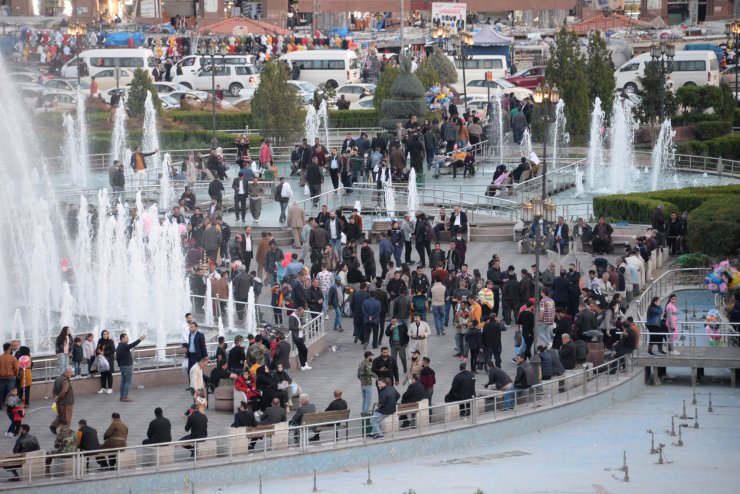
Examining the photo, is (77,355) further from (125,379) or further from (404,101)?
(404,101)

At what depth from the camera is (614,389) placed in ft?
89.6

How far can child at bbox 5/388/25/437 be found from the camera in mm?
24672

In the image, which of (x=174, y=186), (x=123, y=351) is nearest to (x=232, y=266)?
(x=123, y=351)

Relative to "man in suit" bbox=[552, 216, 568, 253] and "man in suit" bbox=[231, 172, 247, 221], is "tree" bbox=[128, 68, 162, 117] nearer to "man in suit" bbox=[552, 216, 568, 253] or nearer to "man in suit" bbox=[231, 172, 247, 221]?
"man in suit" bbox=[231, 172, 247, 221]

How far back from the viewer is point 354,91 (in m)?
61.2

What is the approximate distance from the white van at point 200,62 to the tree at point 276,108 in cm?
1631

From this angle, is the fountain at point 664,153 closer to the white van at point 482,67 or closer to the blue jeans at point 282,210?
the blue jeans at point 282,210

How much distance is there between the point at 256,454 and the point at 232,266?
9.45 meters

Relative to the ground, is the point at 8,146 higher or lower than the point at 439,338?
higher

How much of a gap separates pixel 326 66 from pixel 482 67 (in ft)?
18.0

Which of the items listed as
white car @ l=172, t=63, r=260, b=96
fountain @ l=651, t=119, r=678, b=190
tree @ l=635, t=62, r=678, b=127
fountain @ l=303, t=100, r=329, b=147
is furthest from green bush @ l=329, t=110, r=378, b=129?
white car @ l=172, t=63, r=260, b=96

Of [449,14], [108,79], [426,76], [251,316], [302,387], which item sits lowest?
[302,387]

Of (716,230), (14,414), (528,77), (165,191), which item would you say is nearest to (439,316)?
(716,230)

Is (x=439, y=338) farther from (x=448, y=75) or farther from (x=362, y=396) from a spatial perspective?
(x=448, y=75)
